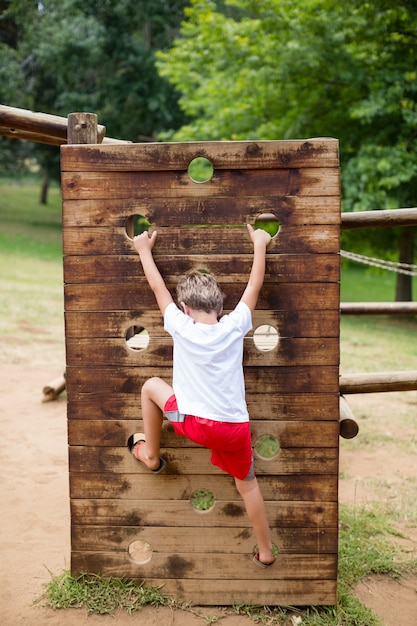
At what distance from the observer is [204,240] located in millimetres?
2951

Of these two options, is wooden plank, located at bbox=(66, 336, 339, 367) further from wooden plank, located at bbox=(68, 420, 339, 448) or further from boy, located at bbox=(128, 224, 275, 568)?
wooden plank, located at bbox=(68, 420, 339, 448)

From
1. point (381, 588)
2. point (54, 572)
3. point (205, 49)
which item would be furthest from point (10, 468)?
point (205, 49)

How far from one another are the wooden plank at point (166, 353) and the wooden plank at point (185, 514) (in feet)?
1.89

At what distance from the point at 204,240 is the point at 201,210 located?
0.14 m

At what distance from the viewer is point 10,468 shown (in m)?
4.80

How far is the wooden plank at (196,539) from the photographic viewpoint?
10.00 feet

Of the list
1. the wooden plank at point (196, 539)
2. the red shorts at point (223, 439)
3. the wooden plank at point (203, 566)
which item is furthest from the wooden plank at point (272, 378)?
the wooden plank at point (203, 566)

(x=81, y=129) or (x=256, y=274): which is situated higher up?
(x=81, y=129)

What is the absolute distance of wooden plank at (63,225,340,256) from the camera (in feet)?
9.59

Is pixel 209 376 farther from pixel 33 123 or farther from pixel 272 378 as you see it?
pixel 33 123

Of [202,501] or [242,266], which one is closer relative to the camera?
[242,266]

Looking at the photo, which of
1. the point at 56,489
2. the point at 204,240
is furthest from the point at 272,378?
the point at 56,489

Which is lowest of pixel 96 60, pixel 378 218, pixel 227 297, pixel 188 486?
pixel 188 486

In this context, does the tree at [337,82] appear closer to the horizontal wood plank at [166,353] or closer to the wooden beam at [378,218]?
the wooden beam at [378,218]
